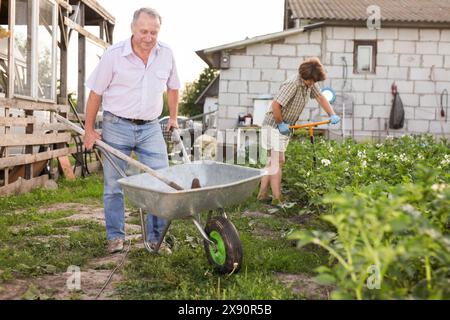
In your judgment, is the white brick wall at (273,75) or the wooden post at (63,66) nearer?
the wooden post at (63,66)

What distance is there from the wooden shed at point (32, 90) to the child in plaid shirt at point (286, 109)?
2.98 meters

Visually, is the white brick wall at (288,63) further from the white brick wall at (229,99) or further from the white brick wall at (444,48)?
the white brick wall at (444,48)

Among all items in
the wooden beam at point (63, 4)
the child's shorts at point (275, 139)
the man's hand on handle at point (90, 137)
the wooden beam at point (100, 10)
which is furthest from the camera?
the wooden beam at point (100, 10)

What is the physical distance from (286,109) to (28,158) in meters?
3.51

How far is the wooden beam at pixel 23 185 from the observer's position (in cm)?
684

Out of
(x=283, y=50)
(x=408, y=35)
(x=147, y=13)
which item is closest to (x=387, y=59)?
(x=408, y=35)

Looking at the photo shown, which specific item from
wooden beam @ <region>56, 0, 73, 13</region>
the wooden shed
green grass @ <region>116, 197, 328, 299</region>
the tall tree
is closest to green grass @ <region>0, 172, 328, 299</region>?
green grass @ <region>116, 197, 328, 299</region>

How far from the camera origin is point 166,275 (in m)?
3.58

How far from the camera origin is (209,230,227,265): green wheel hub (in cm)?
358

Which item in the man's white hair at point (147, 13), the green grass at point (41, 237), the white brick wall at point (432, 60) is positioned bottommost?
the green grass at point (41, 237)

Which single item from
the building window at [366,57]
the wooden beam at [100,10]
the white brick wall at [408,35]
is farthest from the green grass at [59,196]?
the white brick wall at [408,35]

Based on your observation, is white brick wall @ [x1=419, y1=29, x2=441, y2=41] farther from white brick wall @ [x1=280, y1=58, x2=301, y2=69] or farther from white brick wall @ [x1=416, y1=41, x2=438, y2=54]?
white brick wall @ [x1=280, y1=58, x2=301, y2=69]
